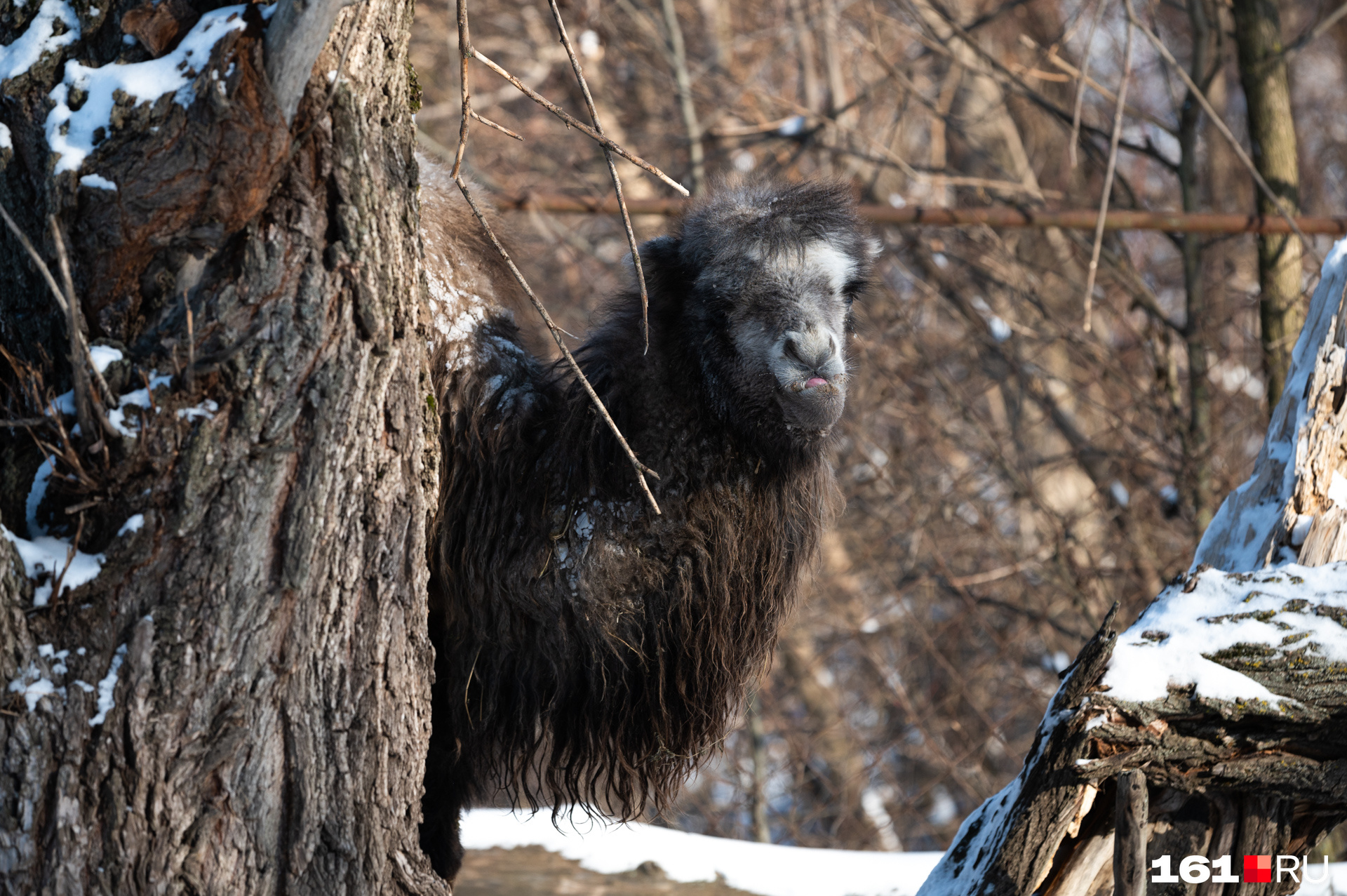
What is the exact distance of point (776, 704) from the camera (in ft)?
30.3

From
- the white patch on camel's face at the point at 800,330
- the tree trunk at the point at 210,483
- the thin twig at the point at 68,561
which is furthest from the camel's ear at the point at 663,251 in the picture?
the thin twig at the point at 68,561

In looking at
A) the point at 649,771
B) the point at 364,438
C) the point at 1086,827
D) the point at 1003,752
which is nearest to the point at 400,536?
the point at 364,438

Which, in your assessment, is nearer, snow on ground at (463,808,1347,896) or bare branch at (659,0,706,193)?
snow on ground at (463,808,1347,896)

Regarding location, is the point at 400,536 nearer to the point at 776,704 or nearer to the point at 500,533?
the point at 500,533

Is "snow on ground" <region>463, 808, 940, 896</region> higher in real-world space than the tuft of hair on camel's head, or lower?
lower

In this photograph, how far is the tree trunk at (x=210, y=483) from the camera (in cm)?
188

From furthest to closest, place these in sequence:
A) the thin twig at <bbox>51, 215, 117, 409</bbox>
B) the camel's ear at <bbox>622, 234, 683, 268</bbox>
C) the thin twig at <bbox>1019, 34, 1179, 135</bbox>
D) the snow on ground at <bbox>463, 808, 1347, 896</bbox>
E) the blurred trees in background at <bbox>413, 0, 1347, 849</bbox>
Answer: the blurred trees in background at <bbox>413, 0, 1347, 849</bbox> → the thin twig at <bbox>1019, 34, 1179, 135</bbox> → the snow on ground at <bbox>463, 808, 1347, 896</bbox> → the camel's ear at <bbox>622, 234, 683, 268</bbox> → the thin twig at <bbox>51, 215, 117, 409</bbox>

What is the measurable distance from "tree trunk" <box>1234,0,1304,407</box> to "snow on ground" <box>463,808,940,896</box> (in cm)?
266

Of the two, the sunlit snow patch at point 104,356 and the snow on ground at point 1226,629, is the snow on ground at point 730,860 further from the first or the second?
the sunlit snow patch at point 104,356

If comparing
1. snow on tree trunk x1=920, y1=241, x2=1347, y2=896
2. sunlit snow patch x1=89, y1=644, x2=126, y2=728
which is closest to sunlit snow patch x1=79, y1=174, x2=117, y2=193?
sunlit snow patch x1=89, y1=644, x2=126, y2=728

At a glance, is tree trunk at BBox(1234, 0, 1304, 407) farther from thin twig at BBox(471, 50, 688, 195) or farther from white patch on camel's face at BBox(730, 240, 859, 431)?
thin twig at BBox(471, 50, 688, 195)

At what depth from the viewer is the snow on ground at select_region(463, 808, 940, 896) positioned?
12.9 ft

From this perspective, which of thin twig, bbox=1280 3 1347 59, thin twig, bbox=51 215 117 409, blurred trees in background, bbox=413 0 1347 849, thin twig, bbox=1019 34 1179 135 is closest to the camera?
thin twig, bbox=51 215 117 409

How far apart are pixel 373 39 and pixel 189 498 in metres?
0.88
